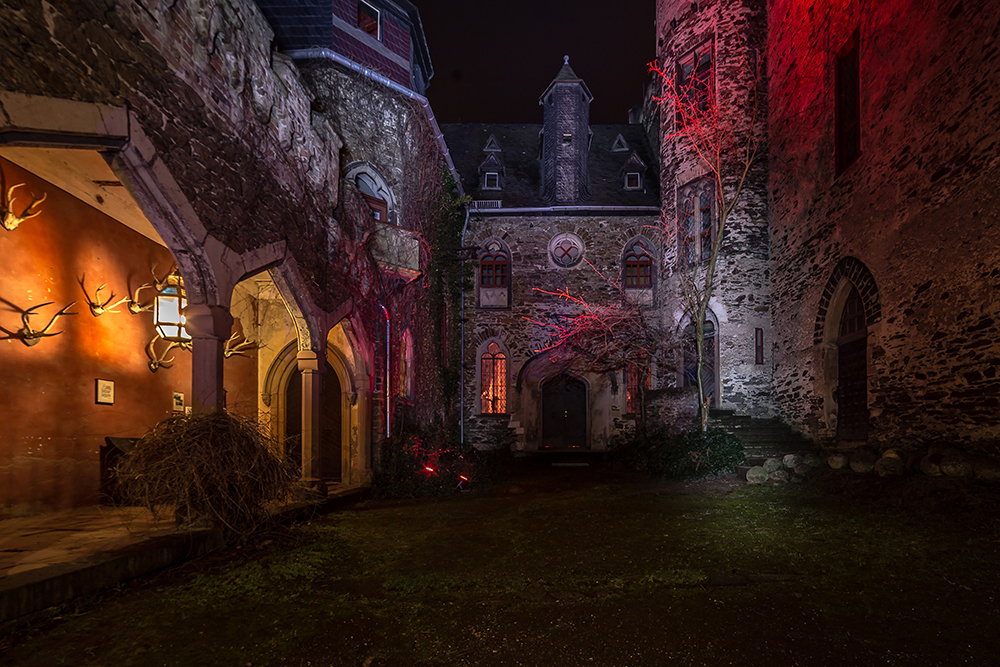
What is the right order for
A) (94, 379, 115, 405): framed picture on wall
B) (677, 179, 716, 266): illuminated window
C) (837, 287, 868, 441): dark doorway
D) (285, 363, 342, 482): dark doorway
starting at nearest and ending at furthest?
1. (94, 379, 115, 405): framed picture on wall
2. (837, 287, 868, 441): dark doorway
3. (285, 363, 342, 482): dark doorway
4. (677, 179, 716, 266): illuminated window

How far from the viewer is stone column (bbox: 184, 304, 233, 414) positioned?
16.7 feet

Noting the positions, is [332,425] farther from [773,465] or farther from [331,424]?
[773,465]

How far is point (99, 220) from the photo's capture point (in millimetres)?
6387

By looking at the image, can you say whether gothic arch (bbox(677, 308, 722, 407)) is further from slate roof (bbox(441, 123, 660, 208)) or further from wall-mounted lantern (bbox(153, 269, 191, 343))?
wall-mounted lantern (bbox(153, 269, 191, 343))

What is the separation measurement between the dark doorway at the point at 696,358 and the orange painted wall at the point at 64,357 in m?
11.1

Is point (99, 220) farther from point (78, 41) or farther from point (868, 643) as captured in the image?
point (868, 643)

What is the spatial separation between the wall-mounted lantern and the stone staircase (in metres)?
9.12

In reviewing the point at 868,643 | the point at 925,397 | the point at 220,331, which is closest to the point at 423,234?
the point at 220,331

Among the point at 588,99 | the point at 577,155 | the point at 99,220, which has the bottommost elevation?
the point at 99,220

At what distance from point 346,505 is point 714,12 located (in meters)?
14.3

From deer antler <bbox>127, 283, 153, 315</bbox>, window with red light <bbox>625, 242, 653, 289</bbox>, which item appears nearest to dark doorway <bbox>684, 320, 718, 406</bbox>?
window with red light <bbox>625, 242, 653, 289</bbox>

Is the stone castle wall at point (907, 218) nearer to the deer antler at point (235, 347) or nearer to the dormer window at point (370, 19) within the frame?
the dormer window at point (370, 19)

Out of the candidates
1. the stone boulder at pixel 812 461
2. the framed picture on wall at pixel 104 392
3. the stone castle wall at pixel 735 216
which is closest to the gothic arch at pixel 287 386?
the framed picture on wall at pixel 104 392

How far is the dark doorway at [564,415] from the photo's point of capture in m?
16.9
